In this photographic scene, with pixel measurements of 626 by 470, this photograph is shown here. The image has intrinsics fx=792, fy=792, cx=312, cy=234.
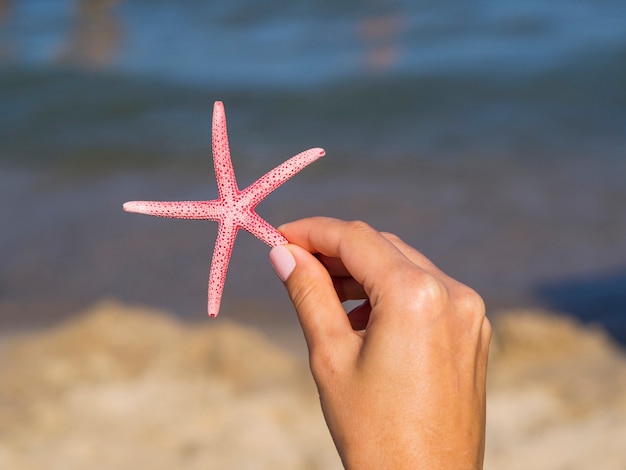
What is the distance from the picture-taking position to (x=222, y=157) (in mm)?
2379

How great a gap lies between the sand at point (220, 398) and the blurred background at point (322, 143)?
44 cm

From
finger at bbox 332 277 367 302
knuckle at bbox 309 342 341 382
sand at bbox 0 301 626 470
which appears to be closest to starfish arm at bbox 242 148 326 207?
finger at bbox 332 277 367 302

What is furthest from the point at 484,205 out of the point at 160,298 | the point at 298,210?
the point at 160,298

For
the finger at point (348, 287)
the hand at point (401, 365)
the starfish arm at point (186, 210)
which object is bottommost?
the hand at point (401, 365)

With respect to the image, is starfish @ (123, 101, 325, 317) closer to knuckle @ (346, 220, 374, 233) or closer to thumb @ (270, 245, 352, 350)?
thumb @ (270, 245, 352, 350)

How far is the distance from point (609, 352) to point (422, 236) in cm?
194

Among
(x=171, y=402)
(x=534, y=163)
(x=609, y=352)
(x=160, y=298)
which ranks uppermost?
(x=534, y=163)

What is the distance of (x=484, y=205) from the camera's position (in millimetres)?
7023

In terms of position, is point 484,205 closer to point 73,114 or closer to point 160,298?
point 160,298

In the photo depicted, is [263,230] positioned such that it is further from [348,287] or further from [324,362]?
[324,362]

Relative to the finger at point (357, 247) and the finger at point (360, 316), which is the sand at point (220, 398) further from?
the finger at point (357, 247)

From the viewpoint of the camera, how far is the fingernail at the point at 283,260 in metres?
2.20

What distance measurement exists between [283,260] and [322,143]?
685 cm

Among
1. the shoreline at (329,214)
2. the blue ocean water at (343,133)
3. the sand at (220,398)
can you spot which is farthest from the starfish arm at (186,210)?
the blue ocean water at (343,133)
